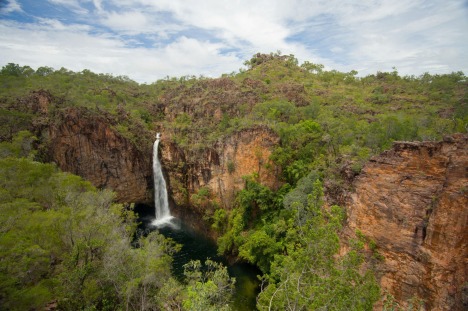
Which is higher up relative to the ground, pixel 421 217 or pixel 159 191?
pixel 421 217

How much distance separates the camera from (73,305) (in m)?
11.6

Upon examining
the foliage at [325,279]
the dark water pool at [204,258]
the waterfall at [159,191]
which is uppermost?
the foliage at [325,279]

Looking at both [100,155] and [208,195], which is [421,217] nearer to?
[208,195]

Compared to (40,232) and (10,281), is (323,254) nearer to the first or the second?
(10,281)

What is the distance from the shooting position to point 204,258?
22.9 m

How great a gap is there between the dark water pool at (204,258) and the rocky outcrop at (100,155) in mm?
3758

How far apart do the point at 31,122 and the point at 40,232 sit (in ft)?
68.0

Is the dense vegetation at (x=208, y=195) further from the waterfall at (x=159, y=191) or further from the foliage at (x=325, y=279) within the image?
the waterfall at (x=159, y=191)

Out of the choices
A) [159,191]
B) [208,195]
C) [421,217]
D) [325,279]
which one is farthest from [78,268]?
[159,191]

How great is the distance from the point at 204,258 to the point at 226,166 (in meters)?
8.06

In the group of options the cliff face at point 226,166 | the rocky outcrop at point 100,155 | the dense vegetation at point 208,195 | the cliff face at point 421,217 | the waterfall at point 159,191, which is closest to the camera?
the dense vegetation at point 208,195

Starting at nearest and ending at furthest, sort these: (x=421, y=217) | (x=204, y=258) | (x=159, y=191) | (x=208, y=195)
→ (x=421, y=217) → (x=204, y=258) → (x=208, y=195) → (x=159, y=191)

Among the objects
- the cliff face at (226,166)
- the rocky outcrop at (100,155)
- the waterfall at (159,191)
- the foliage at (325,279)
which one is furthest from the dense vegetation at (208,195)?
the waterfall at (159,191)

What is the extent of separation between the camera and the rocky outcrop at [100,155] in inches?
1123
